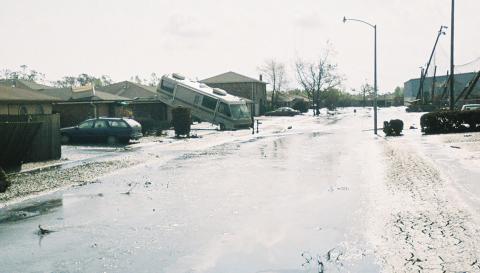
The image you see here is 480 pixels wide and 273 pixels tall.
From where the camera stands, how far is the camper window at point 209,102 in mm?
39375

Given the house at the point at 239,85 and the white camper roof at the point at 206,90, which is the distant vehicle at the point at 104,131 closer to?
the white camper roof at the point at 206,90

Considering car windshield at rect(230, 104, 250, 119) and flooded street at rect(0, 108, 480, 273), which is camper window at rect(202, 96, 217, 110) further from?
flooded street at rect(0, 108, 480, 273)

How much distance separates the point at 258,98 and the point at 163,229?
229 feet

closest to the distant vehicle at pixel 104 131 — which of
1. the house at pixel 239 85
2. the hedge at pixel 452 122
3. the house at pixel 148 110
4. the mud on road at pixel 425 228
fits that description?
the house at pixel 148 110

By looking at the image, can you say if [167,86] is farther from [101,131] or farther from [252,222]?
[252,222]

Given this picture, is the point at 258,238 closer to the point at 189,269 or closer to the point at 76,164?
the point at 189,269

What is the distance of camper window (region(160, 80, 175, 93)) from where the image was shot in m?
40.6

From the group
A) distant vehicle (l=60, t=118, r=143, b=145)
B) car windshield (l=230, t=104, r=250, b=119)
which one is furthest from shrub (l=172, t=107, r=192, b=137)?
car windshield (l=230, t=104, r=250, b=119)

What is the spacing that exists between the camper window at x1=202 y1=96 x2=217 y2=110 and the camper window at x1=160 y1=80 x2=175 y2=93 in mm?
3154

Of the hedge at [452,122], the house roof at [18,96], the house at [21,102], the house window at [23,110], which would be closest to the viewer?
the house roof at [18,96]

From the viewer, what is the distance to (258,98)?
77.6m

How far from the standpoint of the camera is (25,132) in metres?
16.6

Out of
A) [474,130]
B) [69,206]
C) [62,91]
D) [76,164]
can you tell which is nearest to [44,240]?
[69,206]

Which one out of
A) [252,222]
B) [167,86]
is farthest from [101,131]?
[252,222]
